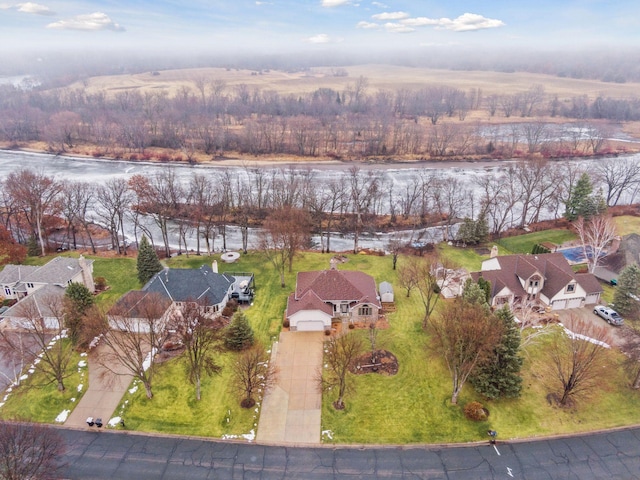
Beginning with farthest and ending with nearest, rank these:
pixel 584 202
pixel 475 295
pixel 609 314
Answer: pixel 584 202 < pixel 609 314 < pixel 475 295

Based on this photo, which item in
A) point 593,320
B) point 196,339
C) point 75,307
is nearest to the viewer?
point 196,339

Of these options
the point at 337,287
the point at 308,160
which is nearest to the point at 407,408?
the point at 337,287

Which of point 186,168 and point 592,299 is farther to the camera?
point 186,168

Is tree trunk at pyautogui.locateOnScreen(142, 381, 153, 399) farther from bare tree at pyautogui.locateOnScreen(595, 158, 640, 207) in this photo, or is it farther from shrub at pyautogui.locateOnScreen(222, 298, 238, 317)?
bare tree at pyautogui.locateOnScreen(595, 158, 640, 207)

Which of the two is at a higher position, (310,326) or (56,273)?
(56,273)

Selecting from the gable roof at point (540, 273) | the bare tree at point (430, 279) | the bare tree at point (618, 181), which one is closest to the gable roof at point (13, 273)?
the bare tree at point (430, 279)

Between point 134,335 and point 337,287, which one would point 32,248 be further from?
point 337,287

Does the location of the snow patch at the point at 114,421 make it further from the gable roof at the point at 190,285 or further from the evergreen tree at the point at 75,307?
the gable roof at the point at 190,285
